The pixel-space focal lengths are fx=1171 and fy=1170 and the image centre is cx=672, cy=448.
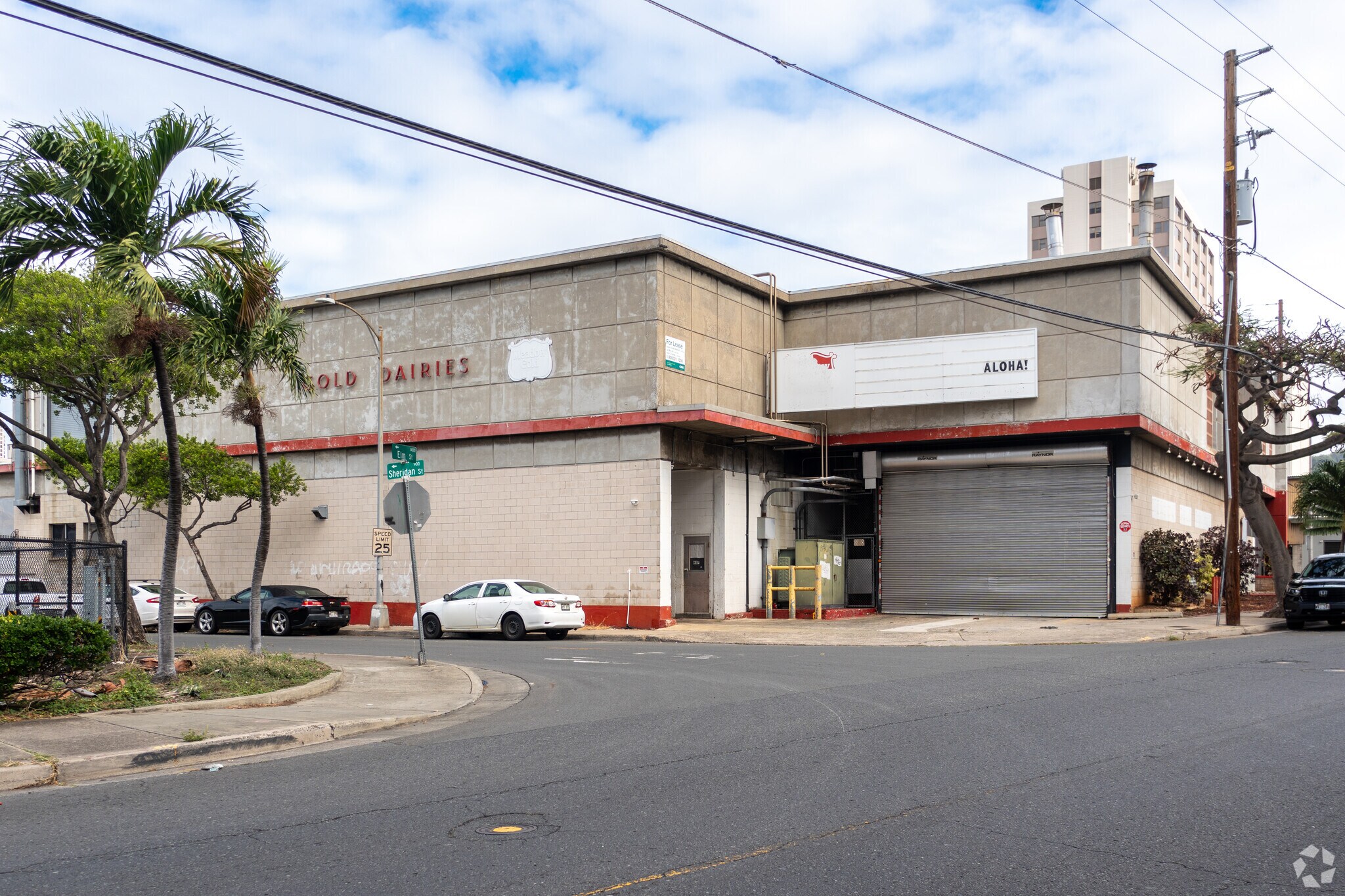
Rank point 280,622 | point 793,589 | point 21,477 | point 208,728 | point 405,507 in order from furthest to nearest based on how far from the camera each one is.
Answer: point 21,477
point 793,589
point 280,622
point 405,507
point 208,728

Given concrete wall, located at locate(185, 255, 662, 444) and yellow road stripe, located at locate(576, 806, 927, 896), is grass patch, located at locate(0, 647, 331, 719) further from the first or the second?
concrete wall, located at locate(185, 255, 662, 444)

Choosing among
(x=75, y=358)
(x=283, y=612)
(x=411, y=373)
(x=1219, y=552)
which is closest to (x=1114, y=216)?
(x=1219, y=552)

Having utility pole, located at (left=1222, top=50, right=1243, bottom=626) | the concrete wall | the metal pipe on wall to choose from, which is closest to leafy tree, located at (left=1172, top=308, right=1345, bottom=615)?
utility pole, located at (left=1222, top=50, right=1243, bottom=626)

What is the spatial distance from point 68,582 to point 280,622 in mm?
14003

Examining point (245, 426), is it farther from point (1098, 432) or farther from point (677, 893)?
point (677, 893)

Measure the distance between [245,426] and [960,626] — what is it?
869 inches

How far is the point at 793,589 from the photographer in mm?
29875

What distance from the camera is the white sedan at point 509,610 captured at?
25562mm

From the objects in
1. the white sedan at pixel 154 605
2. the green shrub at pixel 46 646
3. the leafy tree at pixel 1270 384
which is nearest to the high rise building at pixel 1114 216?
the leafy tree at pixel 1270 384

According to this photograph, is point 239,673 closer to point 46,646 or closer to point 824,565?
point 46,646

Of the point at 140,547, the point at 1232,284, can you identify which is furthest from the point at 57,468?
the point at 1232,284

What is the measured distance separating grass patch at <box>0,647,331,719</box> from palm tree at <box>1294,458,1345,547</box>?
40.8m

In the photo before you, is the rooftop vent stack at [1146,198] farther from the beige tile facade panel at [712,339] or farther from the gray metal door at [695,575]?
the gray metal door at [695,575]

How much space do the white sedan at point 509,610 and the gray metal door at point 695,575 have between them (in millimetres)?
4591
